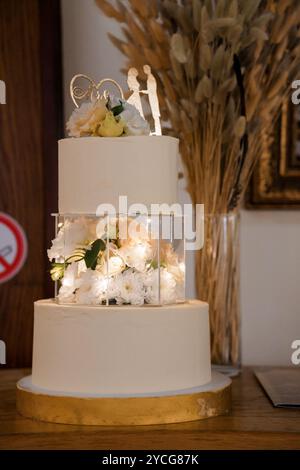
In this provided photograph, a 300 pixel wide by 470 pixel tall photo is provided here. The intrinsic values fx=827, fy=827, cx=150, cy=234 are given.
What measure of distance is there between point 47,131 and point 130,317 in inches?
35.0

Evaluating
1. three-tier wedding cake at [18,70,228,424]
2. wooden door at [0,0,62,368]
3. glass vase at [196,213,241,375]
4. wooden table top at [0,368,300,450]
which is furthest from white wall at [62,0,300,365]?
wooden table top at [0,368,300,450]

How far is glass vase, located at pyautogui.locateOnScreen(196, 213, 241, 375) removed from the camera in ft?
5.84

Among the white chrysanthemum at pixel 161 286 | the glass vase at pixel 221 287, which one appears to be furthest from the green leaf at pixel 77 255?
the glass vase at pixel 221 287

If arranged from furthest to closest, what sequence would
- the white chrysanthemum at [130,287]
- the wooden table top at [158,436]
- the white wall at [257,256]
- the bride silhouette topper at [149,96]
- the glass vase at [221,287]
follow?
the white wall at [257,256] → the glass vase at [221,287] → the bride silhouette topper at [149,96] → the white chrysanthemum at [130,287] → the wooden table top at [158,436]

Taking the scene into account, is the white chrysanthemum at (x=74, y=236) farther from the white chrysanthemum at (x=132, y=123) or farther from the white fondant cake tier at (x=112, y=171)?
the white chrysanthemum at (x=132, y=123)

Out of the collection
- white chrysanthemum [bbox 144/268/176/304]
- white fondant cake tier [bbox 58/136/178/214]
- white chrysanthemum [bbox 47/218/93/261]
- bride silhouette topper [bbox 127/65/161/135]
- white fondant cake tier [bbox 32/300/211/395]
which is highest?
bride silhouette topper [bbox 127/65/161/135]

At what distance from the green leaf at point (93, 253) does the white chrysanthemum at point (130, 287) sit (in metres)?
0.05

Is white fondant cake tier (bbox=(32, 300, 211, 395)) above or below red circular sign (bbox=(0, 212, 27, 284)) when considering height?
below

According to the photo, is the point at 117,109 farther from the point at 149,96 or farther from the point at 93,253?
the point at 93,253

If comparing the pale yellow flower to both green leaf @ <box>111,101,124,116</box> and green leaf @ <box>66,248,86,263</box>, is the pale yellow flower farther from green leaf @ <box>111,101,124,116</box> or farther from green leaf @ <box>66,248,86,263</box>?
green leaf @ <box>66,248,86,263</box>

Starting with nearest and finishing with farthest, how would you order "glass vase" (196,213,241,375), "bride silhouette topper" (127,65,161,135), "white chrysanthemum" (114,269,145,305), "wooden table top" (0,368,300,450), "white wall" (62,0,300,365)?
"wooden table top" (0,368,300,450)
"white chrysanthemum" (114,269,145,305)
"bride silhouette topper" (127,65,161,135)
"glass vase" (196,213,241,375)
"white wall" (62,0,300,365)

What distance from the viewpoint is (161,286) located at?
56.1 inches

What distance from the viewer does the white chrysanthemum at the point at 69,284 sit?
55.9 inches
